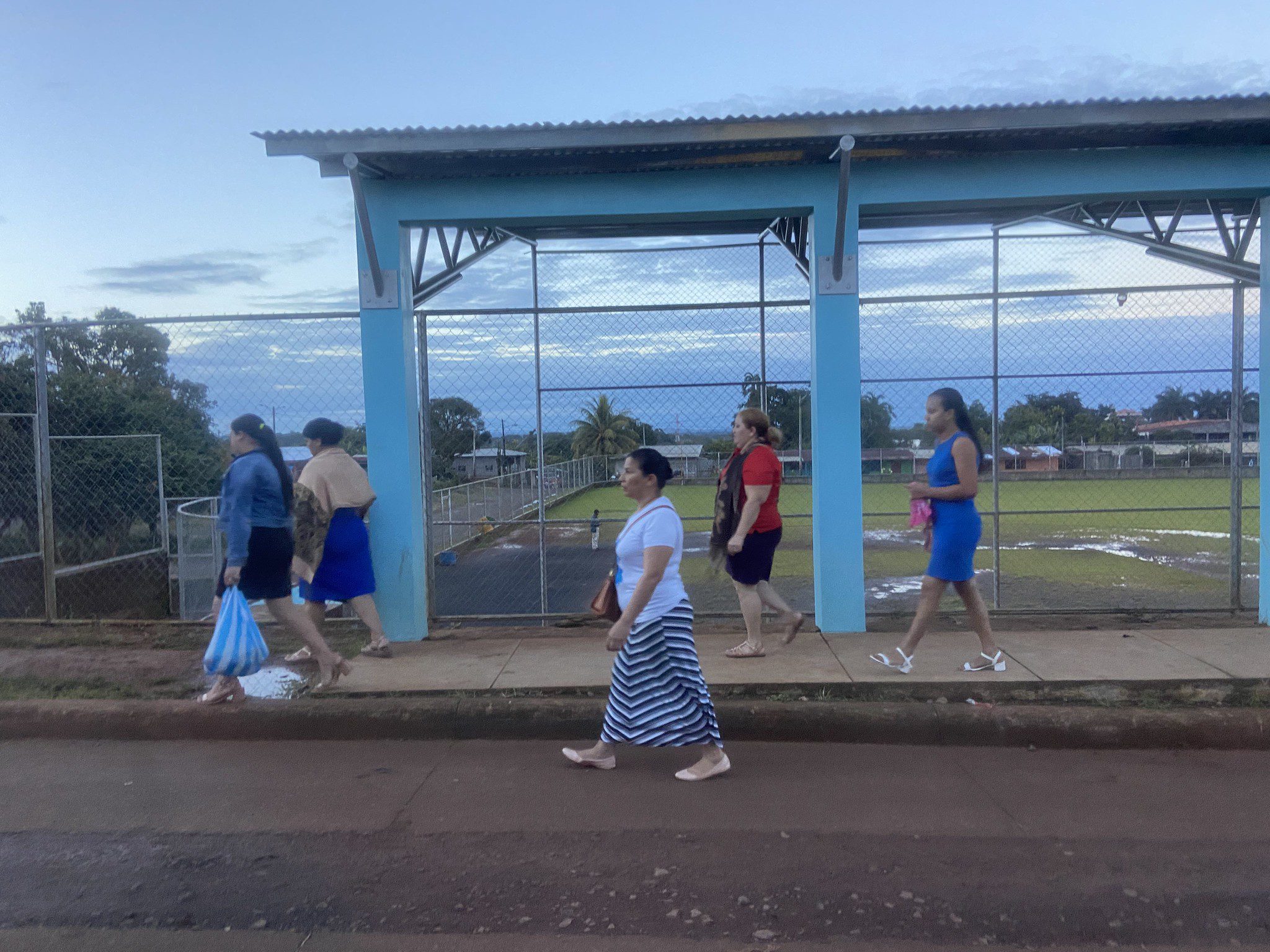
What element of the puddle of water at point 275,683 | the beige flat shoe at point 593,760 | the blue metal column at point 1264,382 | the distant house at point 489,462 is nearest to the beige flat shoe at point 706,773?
the beige flat shoe at point 593,760

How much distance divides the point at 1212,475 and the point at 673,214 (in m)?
4.68

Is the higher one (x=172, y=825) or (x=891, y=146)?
(x=891, y=146)

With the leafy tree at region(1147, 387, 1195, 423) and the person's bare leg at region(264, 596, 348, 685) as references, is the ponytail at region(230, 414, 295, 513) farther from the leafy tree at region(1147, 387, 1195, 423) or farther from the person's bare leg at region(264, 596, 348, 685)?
the leafy tree at region(1147, 387, 1195, 423)

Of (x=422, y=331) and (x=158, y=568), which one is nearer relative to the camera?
(x=422, y=331)

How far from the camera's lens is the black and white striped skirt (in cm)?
446

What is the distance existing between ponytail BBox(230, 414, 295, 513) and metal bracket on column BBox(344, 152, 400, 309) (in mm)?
1593

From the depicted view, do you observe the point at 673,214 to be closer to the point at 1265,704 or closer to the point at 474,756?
Answer: the point at 474,756

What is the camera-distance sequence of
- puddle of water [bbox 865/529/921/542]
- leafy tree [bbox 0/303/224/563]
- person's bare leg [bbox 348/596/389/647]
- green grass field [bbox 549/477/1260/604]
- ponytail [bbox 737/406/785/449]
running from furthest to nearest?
puddle of water [bbox 865/529/921/542] < leafy tree [bbox 0/303/224/563] < green grass field [bbox 549/477/1260/604] < person's bare leg [bbox 348/596/389/647] < ponytail [bbox 737/406/785/449]

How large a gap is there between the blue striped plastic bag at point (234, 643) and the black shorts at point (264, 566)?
0.69ft

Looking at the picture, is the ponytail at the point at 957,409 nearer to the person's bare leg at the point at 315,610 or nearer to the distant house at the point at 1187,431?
the distant house at the point at 1187,431

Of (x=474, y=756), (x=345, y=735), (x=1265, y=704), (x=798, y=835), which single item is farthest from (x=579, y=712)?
(x=1265, y=704)

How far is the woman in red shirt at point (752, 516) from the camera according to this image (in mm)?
5945

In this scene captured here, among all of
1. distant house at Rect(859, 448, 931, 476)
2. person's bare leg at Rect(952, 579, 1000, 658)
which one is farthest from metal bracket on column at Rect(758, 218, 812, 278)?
person's bare leg at Rect(952, 579, 1000, 658)

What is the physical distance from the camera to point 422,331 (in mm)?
7336
